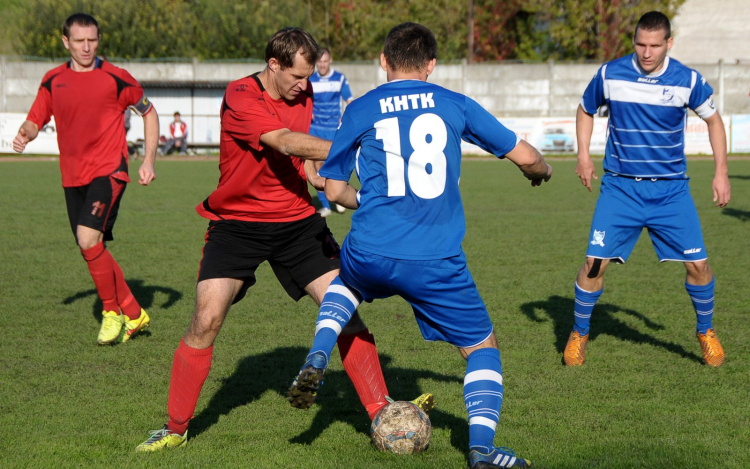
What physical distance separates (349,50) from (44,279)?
1530 inches

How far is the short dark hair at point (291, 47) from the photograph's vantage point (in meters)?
4.04

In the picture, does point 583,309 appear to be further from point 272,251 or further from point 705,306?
point 272,251

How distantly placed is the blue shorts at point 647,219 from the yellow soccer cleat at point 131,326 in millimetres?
3316

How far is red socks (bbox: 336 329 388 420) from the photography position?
433 centimetres

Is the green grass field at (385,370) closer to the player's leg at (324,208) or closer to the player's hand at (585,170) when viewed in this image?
the player's hand at (585,170)

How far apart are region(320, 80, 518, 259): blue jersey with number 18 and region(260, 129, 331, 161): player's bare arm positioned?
0.25 metres

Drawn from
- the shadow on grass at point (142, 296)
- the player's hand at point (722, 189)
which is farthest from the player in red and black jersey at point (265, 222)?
the shadow on grass at point (142, 296)

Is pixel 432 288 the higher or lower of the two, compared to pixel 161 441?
higher

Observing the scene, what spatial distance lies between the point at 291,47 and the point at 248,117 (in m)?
0.40

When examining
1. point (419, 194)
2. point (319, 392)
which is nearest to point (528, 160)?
point (419, 194)

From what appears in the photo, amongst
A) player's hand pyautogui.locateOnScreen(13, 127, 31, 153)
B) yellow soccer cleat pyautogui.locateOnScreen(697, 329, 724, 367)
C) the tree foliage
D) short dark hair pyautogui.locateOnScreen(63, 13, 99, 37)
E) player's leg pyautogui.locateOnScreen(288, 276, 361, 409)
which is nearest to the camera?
player's leg pyautogui.locateOnScreen(288, 276, 361, 409)

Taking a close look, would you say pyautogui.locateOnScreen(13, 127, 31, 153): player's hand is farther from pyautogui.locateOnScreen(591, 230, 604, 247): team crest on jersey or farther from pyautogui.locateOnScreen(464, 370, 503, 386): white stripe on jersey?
pyautogui.locateOnScreen(591, 230, 604, 247): team crest on jersey

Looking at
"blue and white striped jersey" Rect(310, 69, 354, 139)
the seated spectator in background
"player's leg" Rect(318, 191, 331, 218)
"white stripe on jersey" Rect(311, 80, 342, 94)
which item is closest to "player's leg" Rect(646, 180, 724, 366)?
"player's leg" Rect(318, 191, 331, 218)

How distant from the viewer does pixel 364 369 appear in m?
4.34
